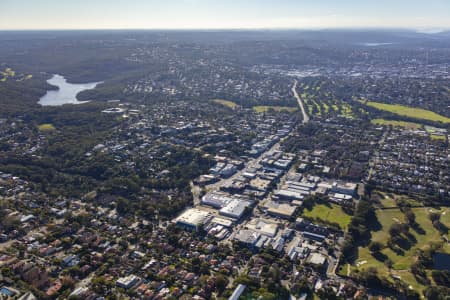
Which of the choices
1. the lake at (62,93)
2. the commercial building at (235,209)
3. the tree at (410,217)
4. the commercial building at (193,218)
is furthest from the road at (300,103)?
the lake at (62,93)

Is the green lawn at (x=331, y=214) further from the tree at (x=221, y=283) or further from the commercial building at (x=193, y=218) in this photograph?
the tree at (x=221, y=283)

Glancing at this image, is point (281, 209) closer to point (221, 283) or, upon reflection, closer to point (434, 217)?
point (221, 283)

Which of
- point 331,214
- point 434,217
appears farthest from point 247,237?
point 434,217

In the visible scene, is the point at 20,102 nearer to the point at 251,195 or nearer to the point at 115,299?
the point at 251,195

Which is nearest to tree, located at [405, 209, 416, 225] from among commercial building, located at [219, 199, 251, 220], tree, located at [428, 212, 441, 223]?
tree, located at [428, 212, 441, 223]

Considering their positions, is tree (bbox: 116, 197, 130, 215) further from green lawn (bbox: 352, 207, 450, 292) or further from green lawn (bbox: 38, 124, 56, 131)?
green lawn (bbox: 38, 124, 56, 131)

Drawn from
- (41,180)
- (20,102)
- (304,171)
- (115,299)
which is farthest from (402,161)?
(20,102)
